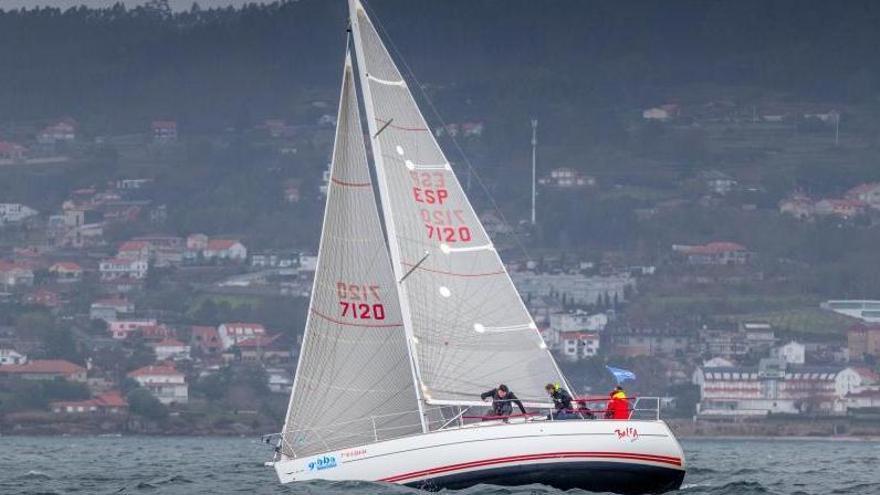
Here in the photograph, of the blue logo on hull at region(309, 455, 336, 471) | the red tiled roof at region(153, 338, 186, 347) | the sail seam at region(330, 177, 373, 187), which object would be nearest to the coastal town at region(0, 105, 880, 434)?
the red tiled roof at region(153, 338, 186, 347)

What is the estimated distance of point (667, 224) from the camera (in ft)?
605

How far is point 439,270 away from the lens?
27766mm

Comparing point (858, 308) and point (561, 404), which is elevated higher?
point (561, 404)

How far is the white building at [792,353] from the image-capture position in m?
130

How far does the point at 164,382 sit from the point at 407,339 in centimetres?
9459

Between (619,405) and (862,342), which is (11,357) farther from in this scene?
(619,405)

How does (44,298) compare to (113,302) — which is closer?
(44,298)

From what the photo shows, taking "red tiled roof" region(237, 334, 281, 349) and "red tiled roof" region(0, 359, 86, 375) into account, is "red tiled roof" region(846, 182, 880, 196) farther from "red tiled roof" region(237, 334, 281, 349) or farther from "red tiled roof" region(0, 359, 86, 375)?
"red tiled roof" region(0, 359, 86, 375)

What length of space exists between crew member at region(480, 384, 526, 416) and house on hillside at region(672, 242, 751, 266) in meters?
142

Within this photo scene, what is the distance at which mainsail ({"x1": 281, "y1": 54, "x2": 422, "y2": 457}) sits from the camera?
92.7 feet

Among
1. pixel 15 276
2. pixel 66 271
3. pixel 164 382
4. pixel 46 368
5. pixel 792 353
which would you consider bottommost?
pixel 164 382

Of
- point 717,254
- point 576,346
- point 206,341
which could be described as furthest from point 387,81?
point 717,254

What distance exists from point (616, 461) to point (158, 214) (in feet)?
562

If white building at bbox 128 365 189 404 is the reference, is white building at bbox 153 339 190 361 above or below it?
above
